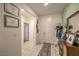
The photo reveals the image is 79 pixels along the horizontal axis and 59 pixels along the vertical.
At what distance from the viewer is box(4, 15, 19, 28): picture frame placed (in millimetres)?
2135

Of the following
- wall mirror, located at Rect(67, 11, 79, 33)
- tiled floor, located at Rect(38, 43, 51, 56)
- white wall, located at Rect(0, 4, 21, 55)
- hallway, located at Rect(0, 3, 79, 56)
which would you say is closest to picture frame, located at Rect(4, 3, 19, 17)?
hallway, located at Rect(0, 3, 79, 56)

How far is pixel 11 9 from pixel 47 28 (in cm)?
94

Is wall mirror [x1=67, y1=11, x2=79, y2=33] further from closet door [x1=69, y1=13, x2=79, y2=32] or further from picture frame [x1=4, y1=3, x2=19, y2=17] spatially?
picture frame [x1=4, y1=3, x2=19, y2=17]

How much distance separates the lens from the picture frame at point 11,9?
2.11 meters

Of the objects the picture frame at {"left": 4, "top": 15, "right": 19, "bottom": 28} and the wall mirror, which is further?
the wall mirror

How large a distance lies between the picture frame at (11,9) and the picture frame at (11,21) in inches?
4.3

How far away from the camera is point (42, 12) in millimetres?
2541

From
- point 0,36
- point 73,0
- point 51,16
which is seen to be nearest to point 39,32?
point 51,16

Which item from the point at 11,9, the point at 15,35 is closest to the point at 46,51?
the point at 15,35

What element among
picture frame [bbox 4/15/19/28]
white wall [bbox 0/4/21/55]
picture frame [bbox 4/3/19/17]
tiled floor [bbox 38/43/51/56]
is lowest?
tiled floor [bbox 38/43/51/56]

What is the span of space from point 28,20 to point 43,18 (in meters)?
0.44

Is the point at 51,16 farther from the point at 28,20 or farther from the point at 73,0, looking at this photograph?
the point at 73,0

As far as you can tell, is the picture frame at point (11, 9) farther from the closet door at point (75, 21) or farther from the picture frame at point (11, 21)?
the closet door at point (75, 21)

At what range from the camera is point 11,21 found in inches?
90.0
